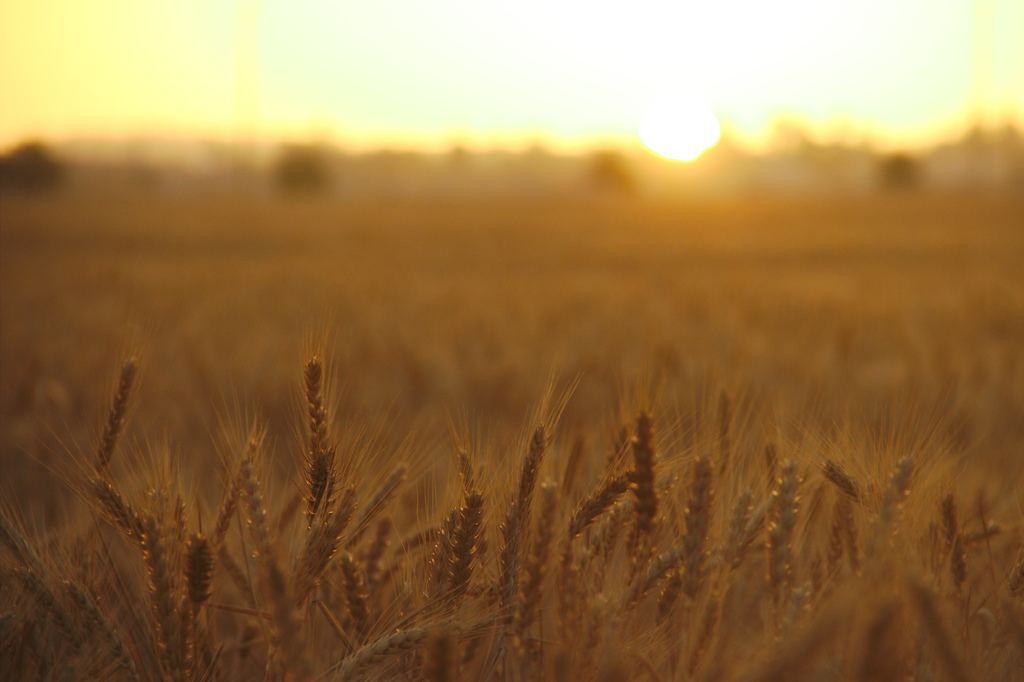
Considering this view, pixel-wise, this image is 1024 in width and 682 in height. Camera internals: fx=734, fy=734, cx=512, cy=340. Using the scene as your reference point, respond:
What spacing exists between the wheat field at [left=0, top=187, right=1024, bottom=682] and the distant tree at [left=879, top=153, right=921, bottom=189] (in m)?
46.5

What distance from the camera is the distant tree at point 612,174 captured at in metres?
48.6

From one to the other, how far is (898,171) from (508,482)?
53.6 meters

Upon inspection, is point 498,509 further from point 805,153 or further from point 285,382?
point 805,153

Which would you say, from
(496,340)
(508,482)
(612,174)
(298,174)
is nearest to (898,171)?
(612,174)

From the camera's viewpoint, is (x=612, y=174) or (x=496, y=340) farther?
(x=612, y=174)

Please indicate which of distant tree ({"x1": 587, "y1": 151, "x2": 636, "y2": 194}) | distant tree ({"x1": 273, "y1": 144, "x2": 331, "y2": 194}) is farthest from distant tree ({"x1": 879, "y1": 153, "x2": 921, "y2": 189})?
distant tree ({"x1": 273, "y1": 144, "x2": 331, "y2": 194})

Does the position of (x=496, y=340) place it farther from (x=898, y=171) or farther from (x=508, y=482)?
(x=898, y=171)

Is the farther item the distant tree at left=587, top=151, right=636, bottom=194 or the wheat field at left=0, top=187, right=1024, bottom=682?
the distant tree at left=587, top=151, right=636, bottom=194

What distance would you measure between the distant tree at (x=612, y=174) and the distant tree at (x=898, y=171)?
15937 millimetres

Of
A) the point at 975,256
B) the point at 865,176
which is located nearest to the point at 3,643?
the point at 975,256

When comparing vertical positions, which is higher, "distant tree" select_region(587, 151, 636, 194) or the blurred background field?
"distant tree" select_region(587, 151, 636, 194)

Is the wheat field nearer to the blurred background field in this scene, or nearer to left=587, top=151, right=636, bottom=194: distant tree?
the blurred background field

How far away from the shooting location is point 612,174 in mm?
49531

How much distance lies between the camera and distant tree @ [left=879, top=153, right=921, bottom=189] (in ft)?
153
